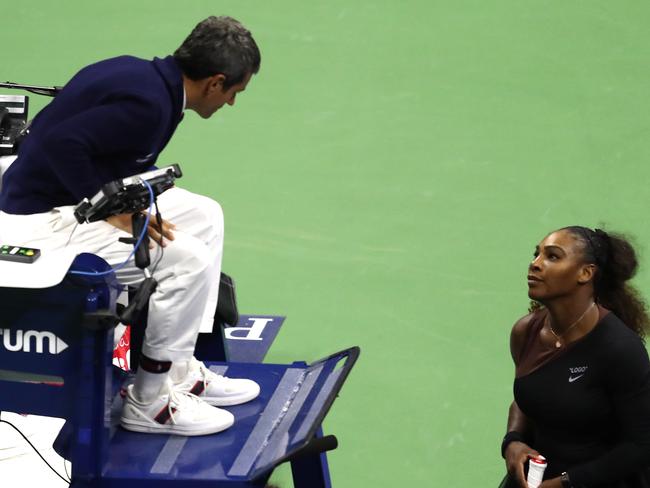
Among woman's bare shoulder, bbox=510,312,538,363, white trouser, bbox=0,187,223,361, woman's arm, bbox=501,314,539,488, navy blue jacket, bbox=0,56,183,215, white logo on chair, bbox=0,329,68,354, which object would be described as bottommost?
woman's arm, bbox=501,314,539,488

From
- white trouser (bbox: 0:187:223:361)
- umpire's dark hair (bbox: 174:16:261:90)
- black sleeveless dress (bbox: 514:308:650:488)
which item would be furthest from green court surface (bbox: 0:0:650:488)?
umpire's dark hair (bbox: 174:16:261:90)

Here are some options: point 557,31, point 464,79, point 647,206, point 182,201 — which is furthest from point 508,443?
point 557,31

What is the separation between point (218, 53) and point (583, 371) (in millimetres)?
1436

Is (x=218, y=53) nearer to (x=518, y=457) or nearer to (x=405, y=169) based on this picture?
(x=518, y=457)

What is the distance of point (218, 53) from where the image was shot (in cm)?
362

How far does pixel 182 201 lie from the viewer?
4.05m

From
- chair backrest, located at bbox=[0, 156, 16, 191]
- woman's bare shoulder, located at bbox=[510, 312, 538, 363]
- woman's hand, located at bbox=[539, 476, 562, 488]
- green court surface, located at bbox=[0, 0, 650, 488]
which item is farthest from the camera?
green court surface, located at bbox=[0, 0, 650, 488]

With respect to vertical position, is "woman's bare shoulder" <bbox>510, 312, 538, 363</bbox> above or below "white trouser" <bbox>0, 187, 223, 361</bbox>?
below

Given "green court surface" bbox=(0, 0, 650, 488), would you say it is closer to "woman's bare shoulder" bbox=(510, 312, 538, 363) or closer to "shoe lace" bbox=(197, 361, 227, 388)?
"woman's bare shoulder" bbox=(510, 312, 538, 363)

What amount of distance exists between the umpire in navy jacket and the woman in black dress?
97 centimetres

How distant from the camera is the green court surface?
529 centimetres

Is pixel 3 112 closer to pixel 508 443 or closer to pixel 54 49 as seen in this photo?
pixel 508 443

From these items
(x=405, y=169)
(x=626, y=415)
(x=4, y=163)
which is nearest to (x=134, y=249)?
(x=4, y=163)

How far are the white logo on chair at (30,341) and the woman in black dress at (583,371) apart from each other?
1444mm
